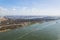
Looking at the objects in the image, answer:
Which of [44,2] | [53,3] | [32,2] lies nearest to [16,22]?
[32,2]

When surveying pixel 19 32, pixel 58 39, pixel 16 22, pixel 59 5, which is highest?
pixel 59 5

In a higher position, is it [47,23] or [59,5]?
[59,5]

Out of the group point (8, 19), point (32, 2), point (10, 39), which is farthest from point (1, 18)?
point (32, 2)

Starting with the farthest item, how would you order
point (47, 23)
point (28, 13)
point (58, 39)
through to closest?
point (47, 23) → point (28, 13) → point (58, 39)

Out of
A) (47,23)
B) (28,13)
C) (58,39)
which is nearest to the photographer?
(58,39)

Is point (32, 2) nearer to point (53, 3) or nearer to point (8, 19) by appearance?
point (53, 3)

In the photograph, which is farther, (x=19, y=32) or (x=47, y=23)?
(x=47, y=23)
